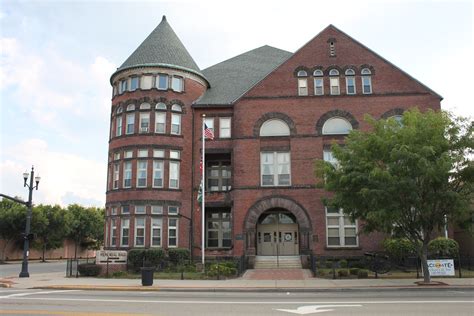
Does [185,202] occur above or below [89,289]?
above

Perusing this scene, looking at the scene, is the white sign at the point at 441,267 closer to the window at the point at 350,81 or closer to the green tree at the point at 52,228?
the window at the point at 350,81

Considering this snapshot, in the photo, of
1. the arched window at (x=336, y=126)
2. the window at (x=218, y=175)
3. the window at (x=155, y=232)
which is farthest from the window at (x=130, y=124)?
the arched window at (x=336, y=126)

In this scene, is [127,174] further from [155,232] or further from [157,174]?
[155,232]

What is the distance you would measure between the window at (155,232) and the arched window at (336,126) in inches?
537

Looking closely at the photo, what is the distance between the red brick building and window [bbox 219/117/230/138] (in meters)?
0.08

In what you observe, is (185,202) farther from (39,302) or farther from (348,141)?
(39,302)

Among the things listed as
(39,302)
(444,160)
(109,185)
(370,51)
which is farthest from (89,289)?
(370,51)

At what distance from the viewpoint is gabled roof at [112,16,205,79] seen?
110ft

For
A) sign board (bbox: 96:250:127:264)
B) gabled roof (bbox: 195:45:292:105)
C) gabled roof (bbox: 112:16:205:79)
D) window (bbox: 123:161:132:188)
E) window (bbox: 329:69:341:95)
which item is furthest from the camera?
gabled roof (bbox: 195:45:292:105)

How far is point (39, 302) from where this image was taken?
14.6 metres

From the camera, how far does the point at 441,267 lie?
22.5 meters

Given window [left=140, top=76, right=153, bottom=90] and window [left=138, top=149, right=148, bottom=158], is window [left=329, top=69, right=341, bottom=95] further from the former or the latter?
window [left=138, top=149, right=148, bottom=158]

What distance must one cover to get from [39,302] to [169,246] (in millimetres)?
16700

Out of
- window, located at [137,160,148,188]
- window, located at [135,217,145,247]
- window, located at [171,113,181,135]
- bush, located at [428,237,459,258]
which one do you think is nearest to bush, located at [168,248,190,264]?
window, located at [135,217,145,247]
